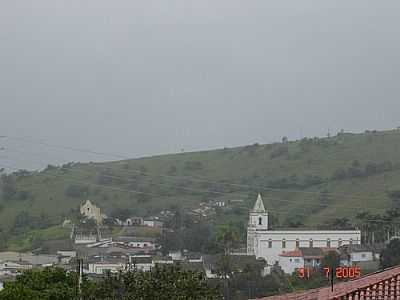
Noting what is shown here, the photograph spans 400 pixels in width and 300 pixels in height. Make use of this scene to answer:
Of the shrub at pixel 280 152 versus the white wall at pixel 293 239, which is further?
the shrub at pixel 280 152

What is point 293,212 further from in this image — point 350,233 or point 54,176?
point 54,176

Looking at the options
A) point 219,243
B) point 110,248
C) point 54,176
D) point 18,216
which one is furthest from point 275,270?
point 54,176

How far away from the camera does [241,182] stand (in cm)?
14962

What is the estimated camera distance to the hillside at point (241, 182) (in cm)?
12694

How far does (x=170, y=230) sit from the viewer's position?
119m

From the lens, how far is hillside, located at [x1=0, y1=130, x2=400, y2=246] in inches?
4998

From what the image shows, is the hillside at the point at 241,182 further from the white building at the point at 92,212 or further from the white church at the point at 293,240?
the white church at the point at 293,240

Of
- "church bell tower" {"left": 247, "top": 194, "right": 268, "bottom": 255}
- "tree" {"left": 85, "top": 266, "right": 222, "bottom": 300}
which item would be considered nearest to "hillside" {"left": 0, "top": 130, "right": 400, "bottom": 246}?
"church bell tower" {"left": 247, "top": 194, "right": 268, "bottom": 255}

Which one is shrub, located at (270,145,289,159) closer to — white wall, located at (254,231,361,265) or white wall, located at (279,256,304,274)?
white wall, located at (254,231,361,265)

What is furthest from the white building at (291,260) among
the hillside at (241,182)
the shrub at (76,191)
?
the shrub at (76,191)

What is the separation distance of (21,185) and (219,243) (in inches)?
2268

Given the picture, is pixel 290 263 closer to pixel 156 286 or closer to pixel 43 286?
pixel 43 286

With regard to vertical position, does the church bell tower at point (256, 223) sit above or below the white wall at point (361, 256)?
above

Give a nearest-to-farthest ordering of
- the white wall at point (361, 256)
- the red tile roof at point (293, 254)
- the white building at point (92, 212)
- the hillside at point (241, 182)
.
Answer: the white wall at point (361, 256)
the red tile roof at point (293, 254)
the hillside at point (241, 182)
the white building at point (92, 212)
